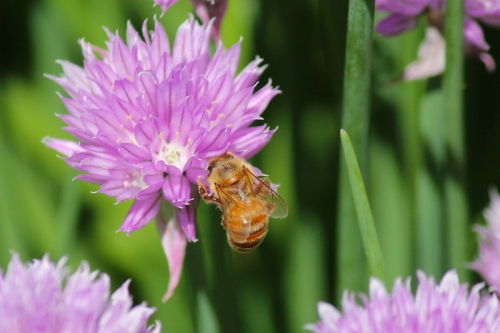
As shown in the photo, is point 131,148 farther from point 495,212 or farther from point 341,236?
point 495,212

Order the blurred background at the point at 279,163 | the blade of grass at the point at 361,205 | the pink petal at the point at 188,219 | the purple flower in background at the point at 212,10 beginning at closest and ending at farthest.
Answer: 1. the blade of grass at the point at 361,205
2. the pink petal at the point at 188,219
3. the purple flower in background at the point at 212,10
4. the blurred background at the point at 279,163

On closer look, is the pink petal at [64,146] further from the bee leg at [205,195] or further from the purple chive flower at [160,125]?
the bee leg at [205,195]

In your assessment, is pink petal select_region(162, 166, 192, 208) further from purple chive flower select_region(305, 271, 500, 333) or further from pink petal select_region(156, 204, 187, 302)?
purple chive flower select_region(305, 271, 500, 333)

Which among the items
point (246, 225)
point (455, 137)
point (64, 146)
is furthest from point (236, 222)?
point (455, 137)

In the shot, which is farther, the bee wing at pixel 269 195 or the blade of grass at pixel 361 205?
the bee wing at pixel 269 195

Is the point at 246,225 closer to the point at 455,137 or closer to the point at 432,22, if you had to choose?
the point at 455,137

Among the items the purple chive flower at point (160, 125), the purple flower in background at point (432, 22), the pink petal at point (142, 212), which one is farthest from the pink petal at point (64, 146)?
the purple flower in background at point (432, 22)
